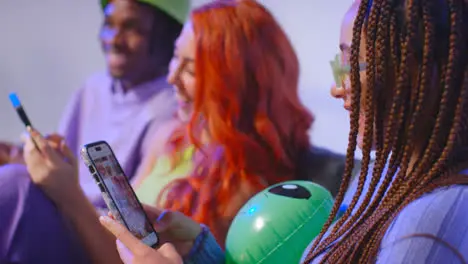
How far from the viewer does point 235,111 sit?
1.29 meters

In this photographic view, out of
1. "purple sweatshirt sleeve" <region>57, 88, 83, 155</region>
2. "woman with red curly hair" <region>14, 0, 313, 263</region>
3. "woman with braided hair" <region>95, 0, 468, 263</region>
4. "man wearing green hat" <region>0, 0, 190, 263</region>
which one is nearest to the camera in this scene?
"woman with braided hair" <region>95, 0, 468, 263</region>

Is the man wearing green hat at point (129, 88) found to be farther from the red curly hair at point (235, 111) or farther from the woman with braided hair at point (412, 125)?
the woman with braided hair at point (412, 125)

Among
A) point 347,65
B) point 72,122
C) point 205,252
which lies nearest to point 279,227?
point 205,252

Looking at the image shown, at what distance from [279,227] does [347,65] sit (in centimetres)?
29

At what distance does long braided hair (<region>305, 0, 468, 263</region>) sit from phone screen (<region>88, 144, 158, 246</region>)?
29 cm

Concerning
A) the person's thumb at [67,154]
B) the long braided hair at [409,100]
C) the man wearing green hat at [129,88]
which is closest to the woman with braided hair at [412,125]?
the long braided hair at [409,100]

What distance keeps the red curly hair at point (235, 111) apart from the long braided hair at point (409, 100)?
639 mm

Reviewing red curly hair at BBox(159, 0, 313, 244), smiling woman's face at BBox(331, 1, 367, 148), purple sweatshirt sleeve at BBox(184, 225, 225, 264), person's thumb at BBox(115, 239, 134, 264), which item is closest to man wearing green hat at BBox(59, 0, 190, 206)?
red curly hair at BBox(159, 0, 313, 244)

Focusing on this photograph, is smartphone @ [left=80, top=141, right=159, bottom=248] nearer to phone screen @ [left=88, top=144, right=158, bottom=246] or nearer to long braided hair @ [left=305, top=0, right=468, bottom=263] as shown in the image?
phone screen @ [left=88, top=144, right=158, bottom=246]

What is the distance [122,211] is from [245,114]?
1.73ft

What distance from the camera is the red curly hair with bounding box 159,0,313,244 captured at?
1271 millimetres

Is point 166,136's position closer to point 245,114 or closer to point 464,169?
point 245,114

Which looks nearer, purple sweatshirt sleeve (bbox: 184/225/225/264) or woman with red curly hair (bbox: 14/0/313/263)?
purple sweatshirt sleeve (bbox: 184/225/225/264)

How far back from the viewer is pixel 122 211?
833mm
